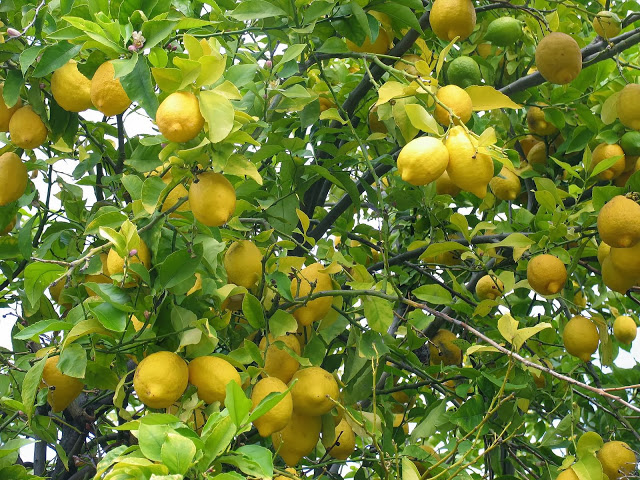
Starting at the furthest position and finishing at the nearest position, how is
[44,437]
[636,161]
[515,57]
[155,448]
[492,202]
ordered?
[492,202], [515,57], [636,161], [44,437], [155,448]

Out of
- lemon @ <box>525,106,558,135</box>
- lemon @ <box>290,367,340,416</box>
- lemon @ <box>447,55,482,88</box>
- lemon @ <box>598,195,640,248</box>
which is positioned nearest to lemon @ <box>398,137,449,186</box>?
lemon @ <box>290,367,340,416</box>

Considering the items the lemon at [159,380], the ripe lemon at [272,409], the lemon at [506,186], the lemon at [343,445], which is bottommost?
the lemon at [343,445]

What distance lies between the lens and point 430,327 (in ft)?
8.05

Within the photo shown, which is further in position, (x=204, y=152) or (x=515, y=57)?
(x=515, y=57)

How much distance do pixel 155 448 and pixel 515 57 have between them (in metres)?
1.67

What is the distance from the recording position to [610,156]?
2053 mm

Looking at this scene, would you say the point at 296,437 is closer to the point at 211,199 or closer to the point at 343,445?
the point at 343,445

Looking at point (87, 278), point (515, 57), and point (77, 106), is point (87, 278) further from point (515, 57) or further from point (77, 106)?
point (515, 57)

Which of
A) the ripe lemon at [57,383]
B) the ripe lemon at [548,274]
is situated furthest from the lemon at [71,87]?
the ripe lemon at [548,274]

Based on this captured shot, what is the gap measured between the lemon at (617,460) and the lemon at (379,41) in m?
1.10

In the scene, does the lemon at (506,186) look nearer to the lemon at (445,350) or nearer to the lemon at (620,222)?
the lemon at (445,350)

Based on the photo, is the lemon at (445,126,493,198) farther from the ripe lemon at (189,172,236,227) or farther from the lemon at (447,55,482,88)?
the lemon at (447,55,482,88)

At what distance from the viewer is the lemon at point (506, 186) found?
234 cm

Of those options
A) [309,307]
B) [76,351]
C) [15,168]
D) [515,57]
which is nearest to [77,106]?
[15,168]
